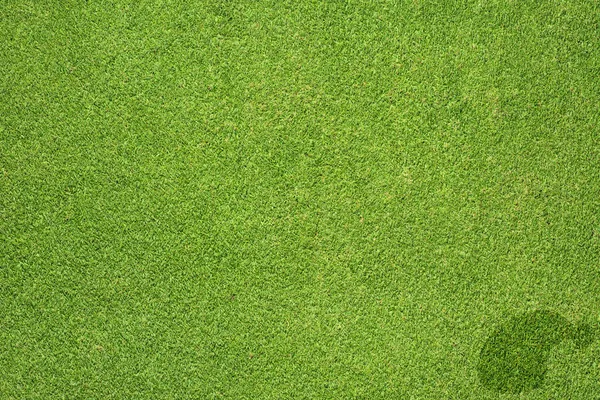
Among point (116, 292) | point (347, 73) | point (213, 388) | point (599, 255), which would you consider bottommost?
point (213, 388)

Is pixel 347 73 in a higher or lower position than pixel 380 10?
lower

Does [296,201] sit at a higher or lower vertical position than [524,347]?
higher

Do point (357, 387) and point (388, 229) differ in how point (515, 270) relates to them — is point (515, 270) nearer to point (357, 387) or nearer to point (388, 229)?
point (388, 229)

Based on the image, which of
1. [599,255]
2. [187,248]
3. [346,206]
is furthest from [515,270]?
[187,248]
